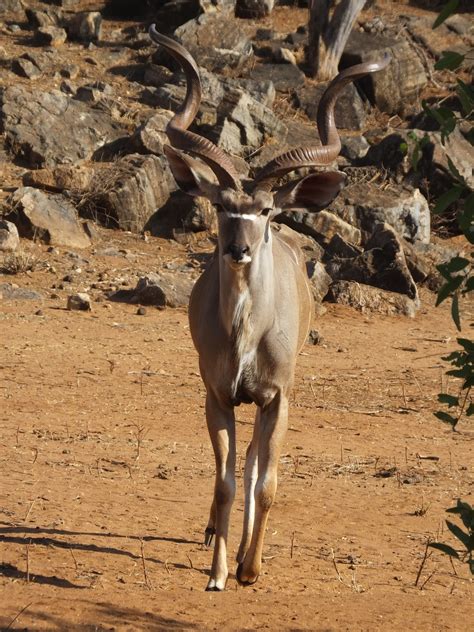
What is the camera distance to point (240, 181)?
6.23 meters

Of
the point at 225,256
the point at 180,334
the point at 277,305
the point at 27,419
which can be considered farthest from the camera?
the point at 180,334

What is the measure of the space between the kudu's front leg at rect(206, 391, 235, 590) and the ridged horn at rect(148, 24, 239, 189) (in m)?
1.09

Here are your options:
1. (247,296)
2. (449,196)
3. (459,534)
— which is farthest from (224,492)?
(449,196)

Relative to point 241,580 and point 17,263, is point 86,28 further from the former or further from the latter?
point 241,580

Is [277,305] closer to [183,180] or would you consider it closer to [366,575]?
[183,180]

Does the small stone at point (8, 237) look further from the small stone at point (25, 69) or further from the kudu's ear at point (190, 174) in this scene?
the kudu's ear at point (190, 174)

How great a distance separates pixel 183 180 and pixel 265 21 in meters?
Result: 17.2

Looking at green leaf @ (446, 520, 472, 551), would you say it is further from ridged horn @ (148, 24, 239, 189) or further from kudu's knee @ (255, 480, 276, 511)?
ridged horn @ (148, 24, 239, 189)

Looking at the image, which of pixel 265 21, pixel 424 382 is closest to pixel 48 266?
pixel 424 382

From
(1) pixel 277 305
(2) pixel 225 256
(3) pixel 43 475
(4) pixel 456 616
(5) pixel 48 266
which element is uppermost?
(2) pixel 225 256

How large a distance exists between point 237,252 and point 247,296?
38 centimetres

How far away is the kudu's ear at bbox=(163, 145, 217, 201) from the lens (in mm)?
6219

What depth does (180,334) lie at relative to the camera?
38.1ft

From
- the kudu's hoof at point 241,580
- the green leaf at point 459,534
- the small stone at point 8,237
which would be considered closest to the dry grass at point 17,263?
the small stone at point 8,237
